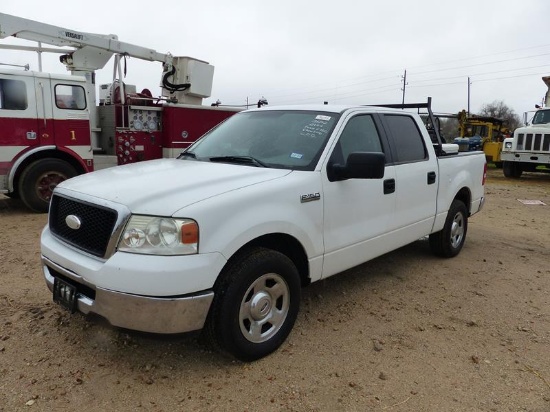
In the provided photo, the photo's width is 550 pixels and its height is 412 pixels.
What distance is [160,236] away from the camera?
2572 millimetres

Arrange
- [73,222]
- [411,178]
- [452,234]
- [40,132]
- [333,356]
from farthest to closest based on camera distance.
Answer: [40,132] → [452,234] → [411,178] → [333,356] → [73,222]

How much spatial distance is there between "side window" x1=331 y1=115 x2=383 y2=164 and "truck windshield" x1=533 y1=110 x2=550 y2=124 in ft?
46.8

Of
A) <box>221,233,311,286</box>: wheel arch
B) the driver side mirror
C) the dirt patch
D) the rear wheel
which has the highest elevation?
the driver side mirror

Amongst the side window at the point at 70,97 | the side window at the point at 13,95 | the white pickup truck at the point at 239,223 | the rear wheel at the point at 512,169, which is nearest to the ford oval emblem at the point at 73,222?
the white pickup truck at the point at 239,223

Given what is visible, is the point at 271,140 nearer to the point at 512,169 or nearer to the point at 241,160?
the point at 241,160

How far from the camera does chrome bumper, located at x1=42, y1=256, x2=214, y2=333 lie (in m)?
2.53

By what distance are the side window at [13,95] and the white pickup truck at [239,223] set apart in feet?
15.8

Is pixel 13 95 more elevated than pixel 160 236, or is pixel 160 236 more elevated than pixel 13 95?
pixel 13 95

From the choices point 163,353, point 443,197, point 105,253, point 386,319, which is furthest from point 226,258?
point 443,197

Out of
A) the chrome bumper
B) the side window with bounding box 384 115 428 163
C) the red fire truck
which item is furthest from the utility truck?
the chrome bumper

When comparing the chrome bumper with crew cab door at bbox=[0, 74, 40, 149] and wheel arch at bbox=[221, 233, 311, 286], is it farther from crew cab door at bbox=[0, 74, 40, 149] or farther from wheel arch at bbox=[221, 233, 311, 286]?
crew cab door at bbox=[0, 74, 40, 149]

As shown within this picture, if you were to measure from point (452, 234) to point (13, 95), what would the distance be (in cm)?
702

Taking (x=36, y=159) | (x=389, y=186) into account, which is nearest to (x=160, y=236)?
(x=389, y=186)

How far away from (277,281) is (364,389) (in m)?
0.87
